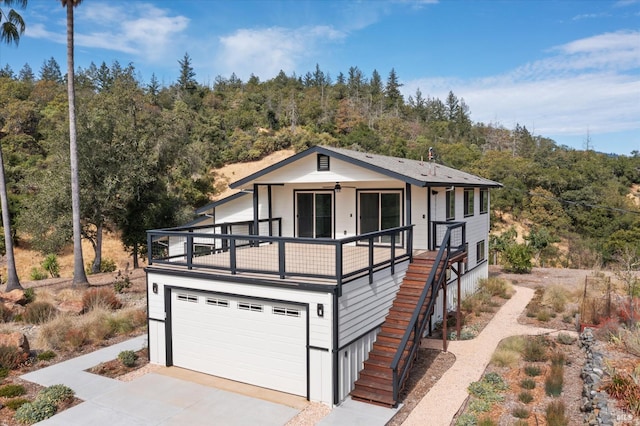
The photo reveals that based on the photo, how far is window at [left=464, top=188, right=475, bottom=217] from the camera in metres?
17.0

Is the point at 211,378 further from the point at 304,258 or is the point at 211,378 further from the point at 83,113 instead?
the point at 83,113

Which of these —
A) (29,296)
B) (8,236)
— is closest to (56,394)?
(29,296)

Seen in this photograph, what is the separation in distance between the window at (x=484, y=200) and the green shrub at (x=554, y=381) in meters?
10.7

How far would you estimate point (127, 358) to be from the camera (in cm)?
1054

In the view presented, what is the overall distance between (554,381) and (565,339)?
337cm

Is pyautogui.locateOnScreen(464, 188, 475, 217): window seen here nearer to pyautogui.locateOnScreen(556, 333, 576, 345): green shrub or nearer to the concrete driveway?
pyautogui.locateOnScreen(556, 333, 576, 345): green shrub

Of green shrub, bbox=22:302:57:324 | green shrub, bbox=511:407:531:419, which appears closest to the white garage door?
green shrub, bbox=511:407:531:419

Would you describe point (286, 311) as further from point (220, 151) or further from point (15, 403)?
point (220, 151)

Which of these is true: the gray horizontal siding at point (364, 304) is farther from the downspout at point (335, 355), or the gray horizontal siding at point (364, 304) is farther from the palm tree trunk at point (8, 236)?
the palm tree trunk at point (8, 236)

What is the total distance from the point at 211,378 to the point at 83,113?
66.5 ft

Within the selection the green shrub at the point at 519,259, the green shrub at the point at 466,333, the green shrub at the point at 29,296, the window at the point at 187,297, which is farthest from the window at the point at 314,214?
the green shrub at the point at 519,259

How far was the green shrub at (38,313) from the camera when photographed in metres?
13.9

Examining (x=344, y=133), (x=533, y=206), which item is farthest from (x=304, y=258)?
(x=344, y=133)

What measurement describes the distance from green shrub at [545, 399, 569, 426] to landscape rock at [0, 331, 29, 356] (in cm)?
1212
